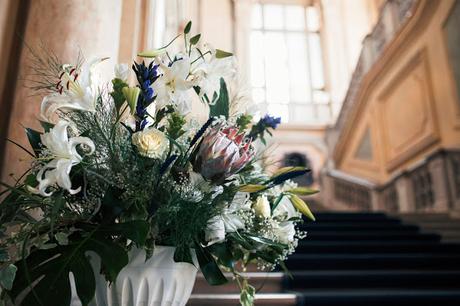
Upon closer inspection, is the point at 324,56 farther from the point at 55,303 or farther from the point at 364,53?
the point at 55,303

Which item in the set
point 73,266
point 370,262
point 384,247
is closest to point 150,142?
point 73,266

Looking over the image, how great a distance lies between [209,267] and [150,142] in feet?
1.20

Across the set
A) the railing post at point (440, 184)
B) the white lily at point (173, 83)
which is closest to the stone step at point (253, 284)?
the white lily at point (173, 83)

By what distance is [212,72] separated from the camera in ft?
4.24

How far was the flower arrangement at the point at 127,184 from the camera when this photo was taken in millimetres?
1048

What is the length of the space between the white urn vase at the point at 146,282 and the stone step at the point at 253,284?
5.51ft

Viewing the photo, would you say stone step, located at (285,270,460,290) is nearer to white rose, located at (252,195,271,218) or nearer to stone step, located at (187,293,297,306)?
stone step, located at (187,293,297,306)

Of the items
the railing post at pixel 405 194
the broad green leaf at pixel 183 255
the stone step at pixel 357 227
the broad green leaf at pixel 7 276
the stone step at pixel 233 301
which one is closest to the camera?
the broad green leaf at pixel 7 276

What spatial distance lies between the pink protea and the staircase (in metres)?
1.60

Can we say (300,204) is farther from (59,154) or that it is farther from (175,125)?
(59,154)

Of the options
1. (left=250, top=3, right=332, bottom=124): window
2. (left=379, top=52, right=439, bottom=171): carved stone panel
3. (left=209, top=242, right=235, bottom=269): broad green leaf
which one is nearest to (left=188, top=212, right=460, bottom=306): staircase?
(left=209, top=242, right=235, bottom=269): broad green leaf

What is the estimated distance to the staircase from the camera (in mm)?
2799

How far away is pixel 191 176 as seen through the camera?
1141 millimetres

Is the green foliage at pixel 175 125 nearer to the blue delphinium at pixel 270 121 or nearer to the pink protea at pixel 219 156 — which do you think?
the pink protea at pixel 219 156
